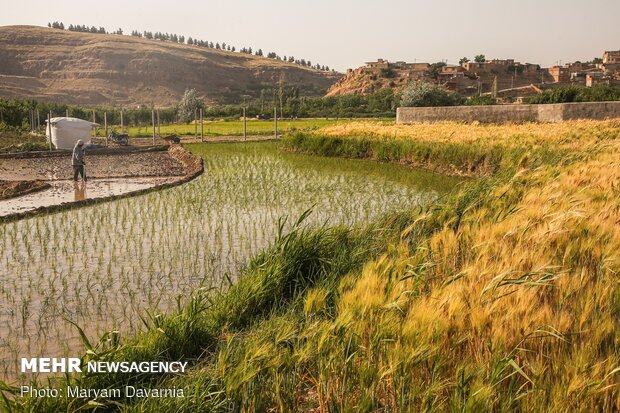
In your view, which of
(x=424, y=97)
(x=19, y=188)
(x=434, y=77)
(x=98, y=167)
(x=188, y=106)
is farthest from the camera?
(x=434, y=77)

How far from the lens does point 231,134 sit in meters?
39.1

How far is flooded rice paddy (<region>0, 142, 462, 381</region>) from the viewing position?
18.7 feet

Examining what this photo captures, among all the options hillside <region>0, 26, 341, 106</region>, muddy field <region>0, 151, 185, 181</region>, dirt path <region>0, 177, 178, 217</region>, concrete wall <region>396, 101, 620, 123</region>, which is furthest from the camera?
hillside <region>0, 26, 341, 106</region>

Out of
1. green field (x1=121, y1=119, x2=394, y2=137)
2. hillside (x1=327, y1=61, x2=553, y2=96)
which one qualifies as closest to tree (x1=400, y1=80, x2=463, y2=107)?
green field (x1=121, y1=119, x2=394, y2=137)

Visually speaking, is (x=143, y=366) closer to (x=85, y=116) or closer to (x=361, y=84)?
(x=85, y=116)

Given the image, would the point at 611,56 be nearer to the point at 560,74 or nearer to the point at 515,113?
the point at 560,74

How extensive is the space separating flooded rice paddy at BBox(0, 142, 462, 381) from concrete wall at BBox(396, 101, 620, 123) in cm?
1448

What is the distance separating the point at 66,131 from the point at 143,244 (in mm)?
21012

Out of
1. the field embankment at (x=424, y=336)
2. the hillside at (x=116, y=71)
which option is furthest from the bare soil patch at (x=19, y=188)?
the hillside at (x=116, y=71)

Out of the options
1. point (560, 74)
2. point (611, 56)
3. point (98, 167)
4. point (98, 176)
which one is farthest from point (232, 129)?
point (611, 56)

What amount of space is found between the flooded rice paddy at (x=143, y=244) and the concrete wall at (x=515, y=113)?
1448cm

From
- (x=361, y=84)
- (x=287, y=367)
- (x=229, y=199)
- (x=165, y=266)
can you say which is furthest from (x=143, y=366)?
(x=361, y=84)

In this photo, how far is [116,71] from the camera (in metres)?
150

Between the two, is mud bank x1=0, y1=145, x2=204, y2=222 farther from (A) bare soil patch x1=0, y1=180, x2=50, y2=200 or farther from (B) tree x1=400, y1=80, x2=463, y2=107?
(B) tree x1=400, y1=80, x2=463, y2=107
